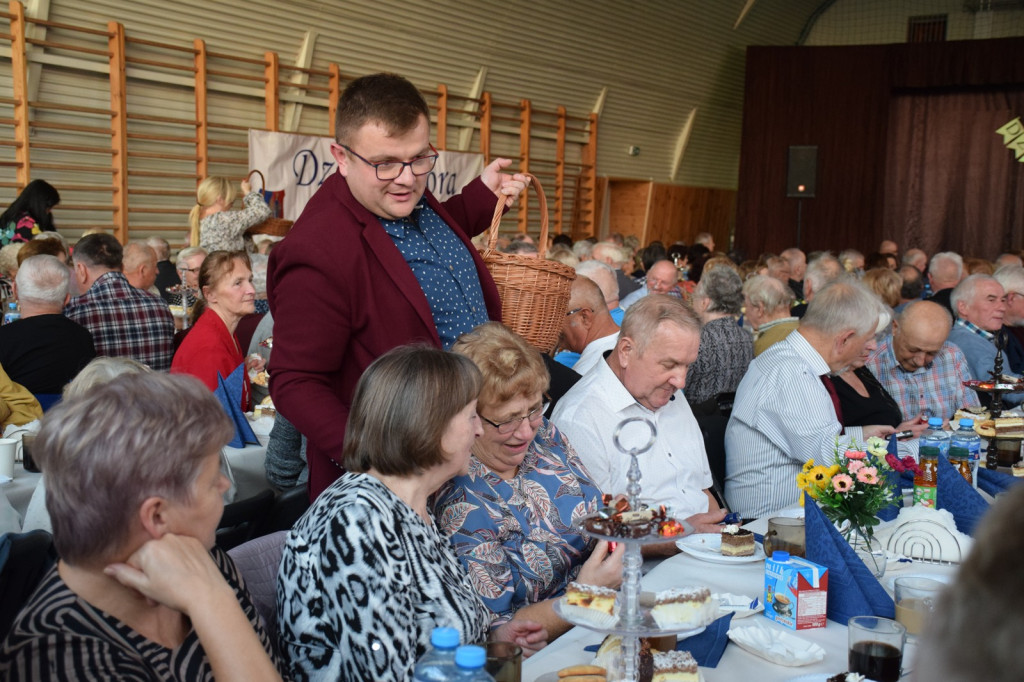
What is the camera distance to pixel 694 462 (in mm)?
3170

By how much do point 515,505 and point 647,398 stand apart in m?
0.88

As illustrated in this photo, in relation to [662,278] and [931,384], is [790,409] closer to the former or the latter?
[931,384]

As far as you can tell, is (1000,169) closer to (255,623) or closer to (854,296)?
(854,296)

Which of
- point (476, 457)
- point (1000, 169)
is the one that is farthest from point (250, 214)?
point (1000, 169)

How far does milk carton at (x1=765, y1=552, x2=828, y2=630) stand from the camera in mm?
1969

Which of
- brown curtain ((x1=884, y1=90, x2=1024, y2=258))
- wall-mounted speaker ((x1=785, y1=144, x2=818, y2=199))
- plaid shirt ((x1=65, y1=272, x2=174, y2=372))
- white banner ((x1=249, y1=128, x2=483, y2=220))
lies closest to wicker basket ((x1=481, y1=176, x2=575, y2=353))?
plaid shirt ((x1=65, y1=272, x2=174, y2=372))

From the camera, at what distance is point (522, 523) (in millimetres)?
2309

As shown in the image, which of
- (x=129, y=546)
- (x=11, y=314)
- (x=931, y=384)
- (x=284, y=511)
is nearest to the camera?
(x=129, y=546)

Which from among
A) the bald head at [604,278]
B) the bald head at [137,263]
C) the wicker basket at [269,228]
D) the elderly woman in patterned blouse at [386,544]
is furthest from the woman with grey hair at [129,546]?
the bald head at [137,263]

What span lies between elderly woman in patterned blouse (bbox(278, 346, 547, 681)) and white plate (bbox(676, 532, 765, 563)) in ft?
2.50

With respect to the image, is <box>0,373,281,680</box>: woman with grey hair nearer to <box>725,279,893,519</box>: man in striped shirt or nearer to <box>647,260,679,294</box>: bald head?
<box>725,279,893,519</box>: man in striped shirt

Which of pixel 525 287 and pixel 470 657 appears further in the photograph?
pixel 525 287

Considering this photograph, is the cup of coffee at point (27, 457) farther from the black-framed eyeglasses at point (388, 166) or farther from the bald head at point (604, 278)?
the bald head at point (604, 278)

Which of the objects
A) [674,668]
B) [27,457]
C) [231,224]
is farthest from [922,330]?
[231,224]
